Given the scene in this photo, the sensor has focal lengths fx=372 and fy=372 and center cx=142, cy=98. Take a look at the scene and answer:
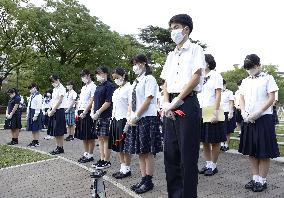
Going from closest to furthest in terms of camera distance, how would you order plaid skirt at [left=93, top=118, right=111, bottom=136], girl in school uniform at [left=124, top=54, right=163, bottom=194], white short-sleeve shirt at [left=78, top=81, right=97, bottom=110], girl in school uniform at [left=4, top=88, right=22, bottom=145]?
girl in school uniform at [left=124, top=54, right=163, bottom=194] → plaid skirt at [left=93, top=118, right=111, bottom=136] → white short-sleeve shirt at [left=78, top=81, right=97, bottom=110] → girl in school uniform at [left=4, top=88, right=22, bottom=145]

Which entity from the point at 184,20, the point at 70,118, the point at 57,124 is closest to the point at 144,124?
the point at 184,20

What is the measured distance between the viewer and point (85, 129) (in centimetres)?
848

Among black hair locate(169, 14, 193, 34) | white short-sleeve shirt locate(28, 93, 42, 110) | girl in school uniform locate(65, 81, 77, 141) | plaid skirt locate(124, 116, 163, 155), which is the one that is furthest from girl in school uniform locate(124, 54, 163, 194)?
girl in school uniform locate(65, 81, 77, 141)

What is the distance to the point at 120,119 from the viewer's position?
6.93m

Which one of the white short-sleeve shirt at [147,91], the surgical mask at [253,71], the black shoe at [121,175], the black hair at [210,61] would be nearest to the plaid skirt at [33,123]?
the black shoe at [121,175]

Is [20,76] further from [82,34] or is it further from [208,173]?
[208,173]

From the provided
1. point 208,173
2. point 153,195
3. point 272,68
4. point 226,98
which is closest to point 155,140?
Result: point 153,195

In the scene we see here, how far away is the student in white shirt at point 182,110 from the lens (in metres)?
3.98

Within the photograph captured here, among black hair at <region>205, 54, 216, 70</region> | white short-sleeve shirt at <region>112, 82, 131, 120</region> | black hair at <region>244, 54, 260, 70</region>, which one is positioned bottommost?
white short-sleeve shirt at <region>112, 82, 131, 120</region>

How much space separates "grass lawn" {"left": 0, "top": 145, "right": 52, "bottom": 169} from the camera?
340 inches

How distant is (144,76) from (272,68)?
60.3 m

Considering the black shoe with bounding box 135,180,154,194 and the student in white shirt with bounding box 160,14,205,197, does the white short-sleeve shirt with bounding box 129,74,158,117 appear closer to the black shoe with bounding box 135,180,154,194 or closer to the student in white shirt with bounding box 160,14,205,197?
the black shoe with bounding box 135,180,154,194

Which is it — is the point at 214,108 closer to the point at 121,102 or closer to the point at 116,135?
the point at 121,102

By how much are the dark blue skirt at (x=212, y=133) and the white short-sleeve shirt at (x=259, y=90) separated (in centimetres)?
103
